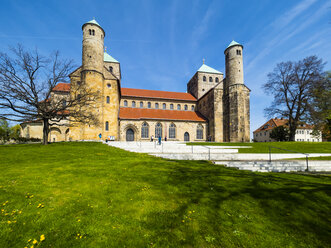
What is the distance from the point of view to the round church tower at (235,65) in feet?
103

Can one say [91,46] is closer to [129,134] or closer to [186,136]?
[129,134]

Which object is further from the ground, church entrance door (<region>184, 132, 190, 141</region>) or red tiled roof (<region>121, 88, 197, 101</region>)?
red tiled roof (<region>121, 88, 197, 101</region>)

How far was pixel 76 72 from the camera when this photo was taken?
26484mm

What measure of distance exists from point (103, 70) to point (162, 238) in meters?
29.0

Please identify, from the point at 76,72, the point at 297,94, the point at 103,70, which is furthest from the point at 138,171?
the point at 297,94

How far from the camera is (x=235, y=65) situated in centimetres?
3155

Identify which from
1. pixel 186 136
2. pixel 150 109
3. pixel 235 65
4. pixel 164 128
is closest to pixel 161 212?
pixel 164 128

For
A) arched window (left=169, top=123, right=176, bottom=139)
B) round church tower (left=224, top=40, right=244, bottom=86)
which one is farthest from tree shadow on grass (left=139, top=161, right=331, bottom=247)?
round church tower (left=224, top=40, right=244, bottom=86)

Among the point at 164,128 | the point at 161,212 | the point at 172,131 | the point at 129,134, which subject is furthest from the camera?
the point at 172,131

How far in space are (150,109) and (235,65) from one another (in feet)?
69.1

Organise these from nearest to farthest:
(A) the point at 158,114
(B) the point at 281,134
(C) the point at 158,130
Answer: (C) the point at 158,130 < (A) the point at 158,114 < (B) the point at 281,134

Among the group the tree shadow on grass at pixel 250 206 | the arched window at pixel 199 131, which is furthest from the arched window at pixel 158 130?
the tree shadow on grass at pixel 250 206

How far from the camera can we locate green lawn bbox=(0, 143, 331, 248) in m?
2.96

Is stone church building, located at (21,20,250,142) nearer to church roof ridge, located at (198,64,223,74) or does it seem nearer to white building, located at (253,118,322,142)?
church roof ridge, located at (198,64,223,74)
